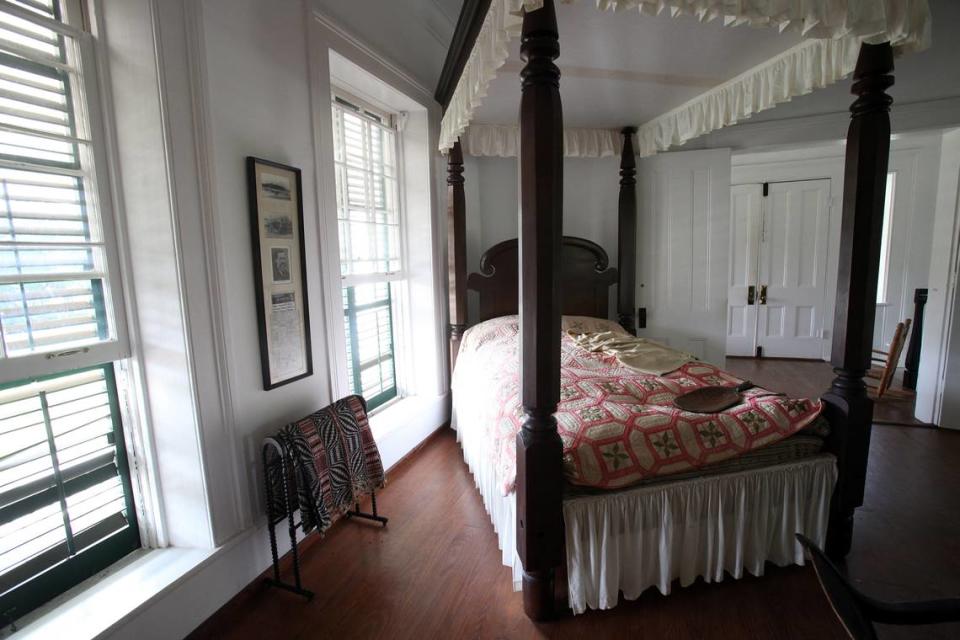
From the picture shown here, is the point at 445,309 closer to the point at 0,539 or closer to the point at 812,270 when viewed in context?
the point at 0,539

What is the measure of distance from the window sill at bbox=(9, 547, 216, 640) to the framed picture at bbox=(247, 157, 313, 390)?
2.27 feet

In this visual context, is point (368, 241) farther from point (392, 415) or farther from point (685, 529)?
point (685, 529)

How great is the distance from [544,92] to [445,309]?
2197 millimetres

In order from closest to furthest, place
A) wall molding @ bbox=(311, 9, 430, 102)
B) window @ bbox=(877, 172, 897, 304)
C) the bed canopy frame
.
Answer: the bed canopy frame → wall molding @ bbox=(311, 9, 430, 102) → window @ bbox=(877, 172, 897, 304)

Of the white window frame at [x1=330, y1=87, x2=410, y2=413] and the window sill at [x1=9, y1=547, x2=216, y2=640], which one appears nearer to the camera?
the window sill at [x1=9, y1=547, x2=216, y2=640]

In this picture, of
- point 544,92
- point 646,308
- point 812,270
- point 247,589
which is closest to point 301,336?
point 247,589

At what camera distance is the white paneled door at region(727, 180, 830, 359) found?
5258 millimetres

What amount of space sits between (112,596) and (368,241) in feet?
6.70

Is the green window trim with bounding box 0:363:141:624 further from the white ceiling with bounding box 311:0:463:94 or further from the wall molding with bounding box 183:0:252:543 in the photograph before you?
the white ceiling with bounding box 311:0:463:94

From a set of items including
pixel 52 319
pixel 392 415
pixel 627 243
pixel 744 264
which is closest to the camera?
pixel 52 319

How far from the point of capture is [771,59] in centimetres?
224

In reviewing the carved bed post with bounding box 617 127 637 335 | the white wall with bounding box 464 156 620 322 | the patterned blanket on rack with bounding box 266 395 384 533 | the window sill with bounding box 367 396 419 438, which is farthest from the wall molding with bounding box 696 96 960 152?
the patterned blanket on rack with bounding box 266 395 384 533

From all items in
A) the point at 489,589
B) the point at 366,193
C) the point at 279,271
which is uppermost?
the point at 366,193

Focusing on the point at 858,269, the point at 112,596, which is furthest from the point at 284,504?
the point at 858,269
